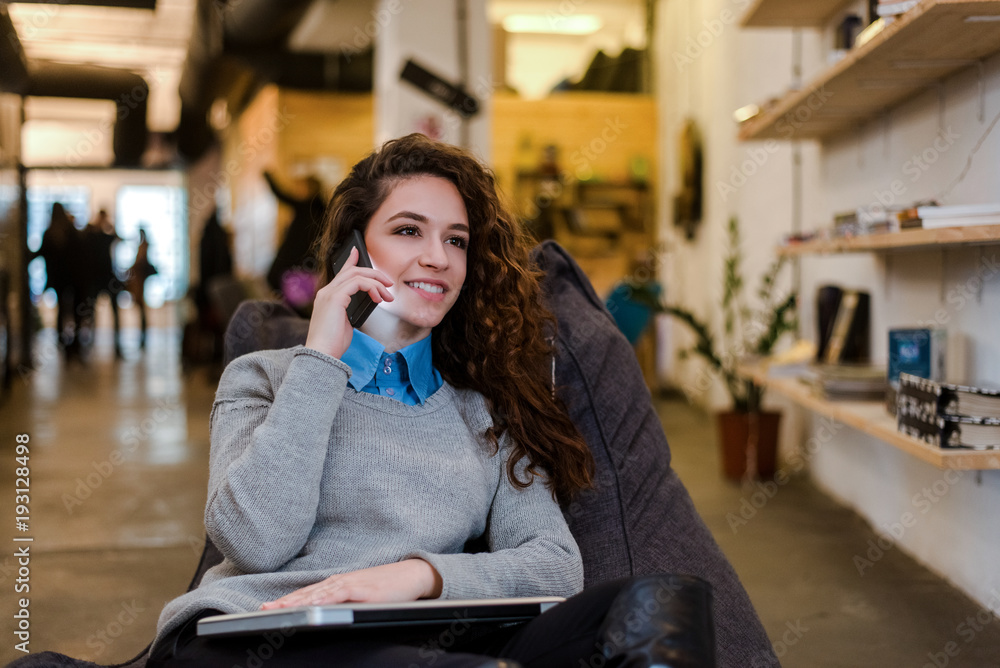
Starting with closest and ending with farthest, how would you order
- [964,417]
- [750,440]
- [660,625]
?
[660,625] → [964,417] → [750,440]

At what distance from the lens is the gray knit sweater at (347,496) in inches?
53.2

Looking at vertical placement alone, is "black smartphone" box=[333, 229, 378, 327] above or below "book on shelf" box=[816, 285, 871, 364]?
above

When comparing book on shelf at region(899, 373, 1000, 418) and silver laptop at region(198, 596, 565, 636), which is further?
book on shelf at region(899, 373, 1000, 418)

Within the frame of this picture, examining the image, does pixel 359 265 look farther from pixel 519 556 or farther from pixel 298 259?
pixel 298 259

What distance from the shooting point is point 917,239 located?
92.0 inches

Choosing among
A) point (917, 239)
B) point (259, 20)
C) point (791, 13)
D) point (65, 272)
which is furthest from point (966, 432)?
point (65, 272)

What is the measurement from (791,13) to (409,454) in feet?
9.81

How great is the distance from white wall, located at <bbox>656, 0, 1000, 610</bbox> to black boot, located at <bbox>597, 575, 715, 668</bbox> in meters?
1.79

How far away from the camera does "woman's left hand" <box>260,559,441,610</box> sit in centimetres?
127

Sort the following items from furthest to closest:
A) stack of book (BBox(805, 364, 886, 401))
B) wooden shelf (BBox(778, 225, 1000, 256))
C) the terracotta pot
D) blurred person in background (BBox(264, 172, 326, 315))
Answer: blurred person in background (BBox(264, 172, 326, 315)) < the terracotta pot < stack of book (BBox(805, 364, 886, 401)) < wooden shelf (BBox(778, 225, 1000, 256))

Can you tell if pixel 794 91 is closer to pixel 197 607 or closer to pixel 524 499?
pixel 524 499

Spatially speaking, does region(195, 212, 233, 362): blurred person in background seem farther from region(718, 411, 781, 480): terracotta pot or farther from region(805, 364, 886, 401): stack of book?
region(805, 364, 886, 401): stack of book

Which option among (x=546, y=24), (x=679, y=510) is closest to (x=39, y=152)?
(x=546, y=24)

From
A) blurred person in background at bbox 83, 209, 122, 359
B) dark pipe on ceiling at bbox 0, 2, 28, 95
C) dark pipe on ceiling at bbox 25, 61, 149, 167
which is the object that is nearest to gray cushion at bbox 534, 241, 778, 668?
dark pipe on ceiling at bbox 0, 2, 28, 95
